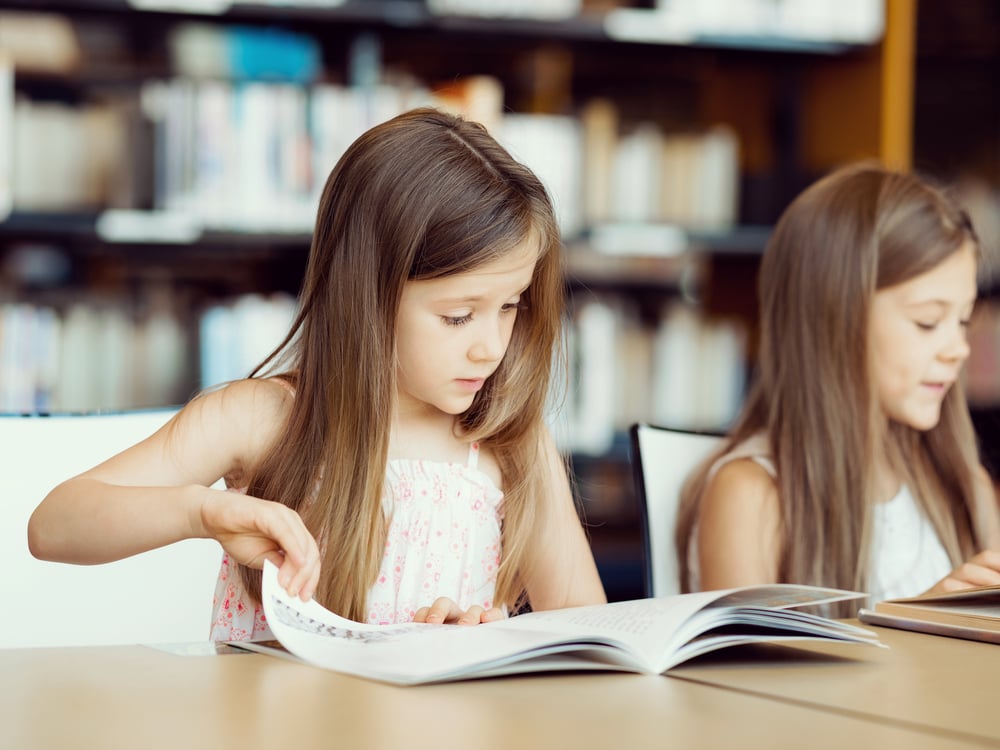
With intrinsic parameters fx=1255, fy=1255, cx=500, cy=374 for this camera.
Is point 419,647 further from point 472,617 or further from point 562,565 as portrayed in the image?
point 562,565

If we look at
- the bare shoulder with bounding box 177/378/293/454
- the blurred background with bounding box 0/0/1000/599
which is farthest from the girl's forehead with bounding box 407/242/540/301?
the blurred background with bounding box 0/0/1000/599

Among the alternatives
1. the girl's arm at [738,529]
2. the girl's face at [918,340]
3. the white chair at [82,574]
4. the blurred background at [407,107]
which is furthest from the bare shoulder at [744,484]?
the blurred background at [407,107]

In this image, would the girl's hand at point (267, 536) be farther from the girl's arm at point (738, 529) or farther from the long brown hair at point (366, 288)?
the girl's arm at point (738, 529)

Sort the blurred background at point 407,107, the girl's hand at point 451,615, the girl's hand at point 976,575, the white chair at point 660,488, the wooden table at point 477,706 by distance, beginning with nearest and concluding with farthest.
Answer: the wooden table at point 477,706
the girl's hand at point 451,615
the girl's hand at point 976,575
the white chair at point 660,488
the blurred background at point 407,107

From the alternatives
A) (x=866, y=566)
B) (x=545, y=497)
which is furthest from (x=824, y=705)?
(x=866, y=566)

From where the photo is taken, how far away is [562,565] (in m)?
1.33

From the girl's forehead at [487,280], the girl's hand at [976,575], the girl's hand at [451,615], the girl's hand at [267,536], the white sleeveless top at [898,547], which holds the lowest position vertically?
the white sleeveless top at [898,547]

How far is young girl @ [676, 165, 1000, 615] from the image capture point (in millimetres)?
1467

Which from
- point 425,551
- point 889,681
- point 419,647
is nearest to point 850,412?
point 425,551

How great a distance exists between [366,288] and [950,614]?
1.92 feet

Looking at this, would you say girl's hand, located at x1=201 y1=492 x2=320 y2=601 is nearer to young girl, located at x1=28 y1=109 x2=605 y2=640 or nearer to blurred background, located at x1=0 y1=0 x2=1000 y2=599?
young girl, located at x1=28 y1=109 x2=605 y2=640

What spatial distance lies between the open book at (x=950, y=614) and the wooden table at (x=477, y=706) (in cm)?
12

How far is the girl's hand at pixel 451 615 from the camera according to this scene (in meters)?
1.03

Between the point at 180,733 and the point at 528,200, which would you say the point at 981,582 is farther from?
the point at 180,733
